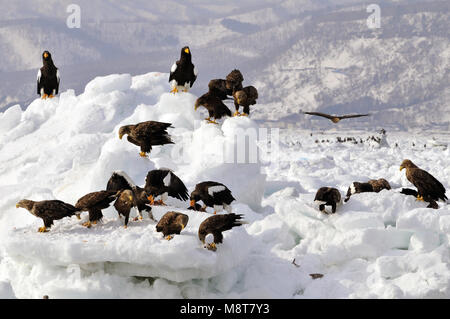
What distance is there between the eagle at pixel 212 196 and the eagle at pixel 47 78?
872cm

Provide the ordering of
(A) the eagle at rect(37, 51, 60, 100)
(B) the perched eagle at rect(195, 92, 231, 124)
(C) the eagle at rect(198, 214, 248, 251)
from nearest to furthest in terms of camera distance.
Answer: (C) the eagle at rect(198, 214, 248, 251)
(B) the perched eagle at rect(195, 92, 231, 124)
(A) the eagle at rect(37, 51, 60, 100)

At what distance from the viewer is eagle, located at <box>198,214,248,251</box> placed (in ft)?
20.9

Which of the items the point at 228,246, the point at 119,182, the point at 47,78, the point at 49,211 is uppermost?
the point at 47,78

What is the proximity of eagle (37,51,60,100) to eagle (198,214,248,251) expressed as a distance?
34.4ft

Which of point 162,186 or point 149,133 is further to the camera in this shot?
point 149,133

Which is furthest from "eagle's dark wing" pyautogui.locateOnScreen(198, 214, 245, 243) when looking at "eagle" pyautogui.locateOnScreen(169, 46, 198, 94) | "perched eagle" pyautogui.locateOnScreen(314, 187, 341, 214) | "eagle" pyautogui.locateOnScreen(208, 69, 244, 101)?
"eagle" pyautogui.locateOnScreen(169, 46, 198, 94)

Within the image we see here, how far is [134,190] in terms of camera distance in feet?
24.7

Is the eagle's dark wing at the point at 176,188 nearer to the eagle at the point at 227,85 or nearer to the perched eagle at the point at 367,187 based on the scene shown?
the perched eagle at the point at 367,187

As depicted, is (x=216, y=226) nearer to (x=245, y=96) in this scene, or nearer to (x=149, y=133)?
(x=149, y=133)

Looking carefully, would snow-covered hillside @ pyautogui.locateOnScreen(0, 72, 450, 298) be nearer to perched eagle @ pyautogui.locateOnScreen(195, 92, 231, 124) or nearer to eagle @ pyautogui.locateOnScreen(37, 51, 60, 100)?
perched eagle @ pyautogui.locateOnScreen(195, 92, 231, 124)

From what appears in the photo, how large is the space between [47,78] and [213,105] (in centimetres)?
631

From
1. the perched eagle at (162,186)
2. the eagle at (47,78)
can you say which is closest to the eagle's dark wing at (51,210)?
the perched eagle at (162,186)

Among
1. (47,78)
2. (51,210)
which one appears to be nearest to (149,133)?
(51,210)
